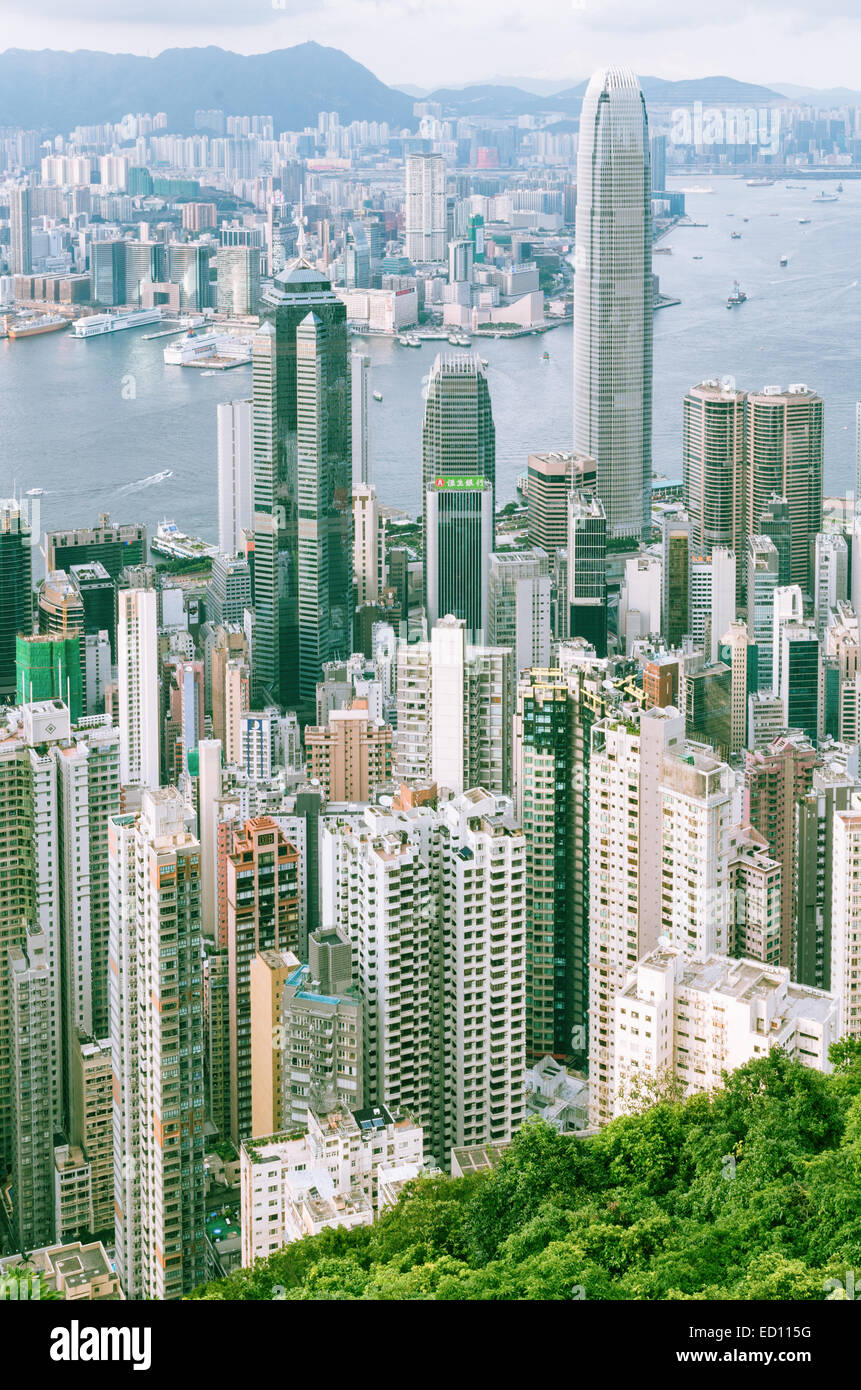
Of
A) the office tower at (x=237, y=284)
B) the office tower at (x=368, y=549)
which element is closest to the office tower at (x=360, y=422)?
the office tower at (x=368, y=549)

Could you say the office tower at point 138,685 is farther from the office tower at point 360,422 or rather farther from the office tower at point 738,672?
the office tower at point 738,672

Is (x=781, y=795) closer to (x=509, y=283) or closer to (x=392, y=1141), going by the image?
(x=392, y=1141)

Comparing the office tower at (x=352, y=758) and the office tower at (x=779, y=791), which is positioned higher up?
the office tower at (x=779, y=791)

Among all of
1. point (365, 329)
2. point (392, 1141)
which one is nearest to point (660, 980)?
point (392, 1141)

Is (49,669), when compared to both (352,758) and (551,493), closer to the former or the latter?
(352,758)

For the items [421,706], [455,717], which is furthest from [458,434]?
[455,717]

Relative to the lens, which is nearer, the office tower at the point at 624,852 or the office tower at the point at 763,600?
the office tower at the point at 624,852

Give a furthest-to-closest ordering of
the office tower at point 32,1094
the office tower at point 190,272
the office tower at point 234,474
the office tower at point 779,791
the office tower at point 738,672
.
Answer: the office tower at point 190,272
the office tower at point 234,474
the office tower at point 738,672
the office tower at point 779,791
the office tower at point 32,1094
